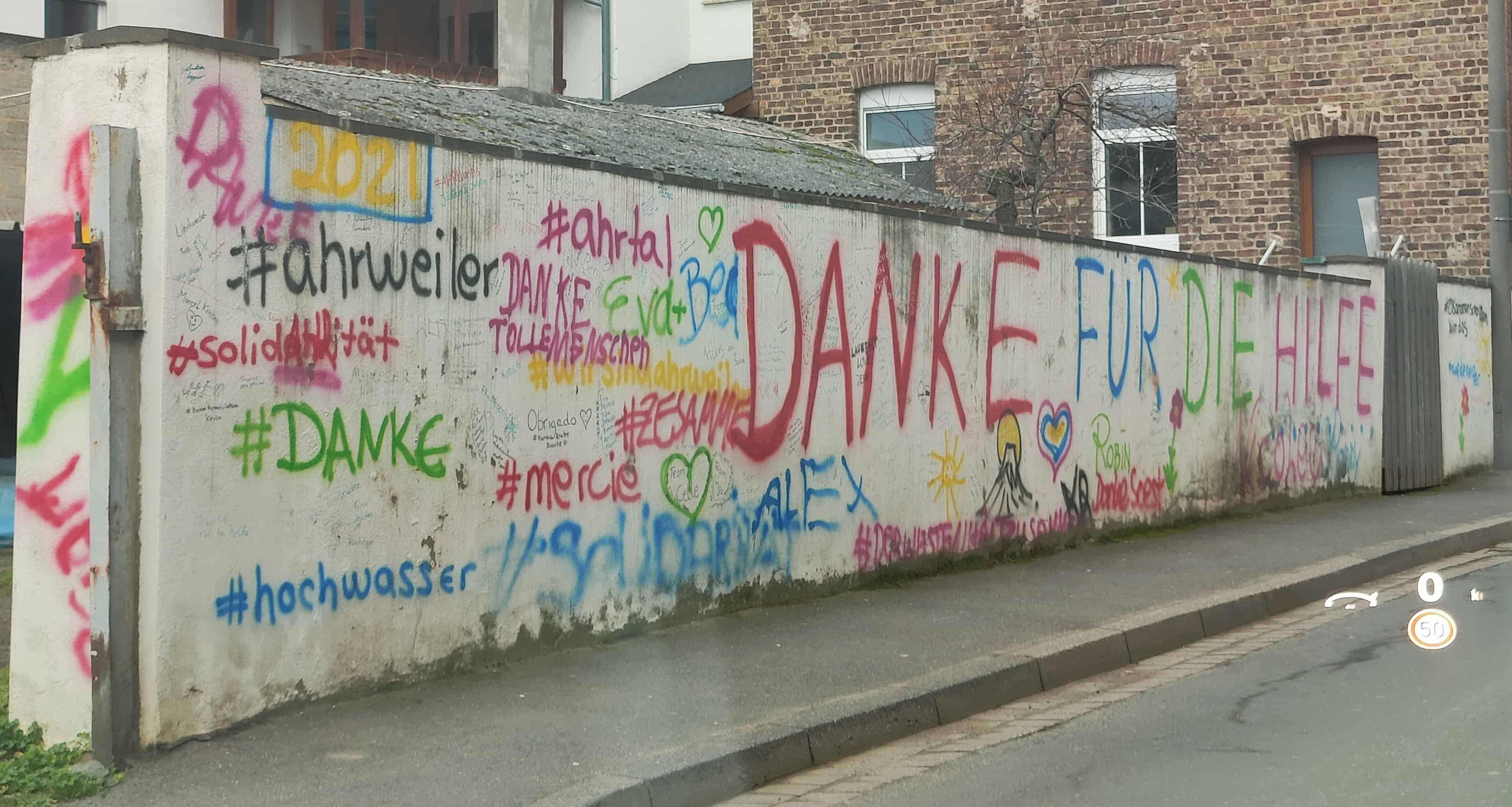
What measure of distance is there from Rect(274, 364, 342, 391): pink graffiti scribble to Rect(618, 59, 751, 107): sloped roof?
63.7ft

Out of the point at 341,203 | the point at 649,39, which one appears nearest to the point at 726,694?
the point at 341,203

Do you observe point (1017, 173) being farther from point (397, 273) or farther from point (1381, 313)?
point (397, 273)

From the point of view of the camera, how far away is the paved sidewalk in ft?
17.6

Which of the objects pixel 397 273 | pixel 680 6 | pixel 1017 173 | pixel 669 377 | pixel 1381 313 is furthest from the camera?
pixel 680 6

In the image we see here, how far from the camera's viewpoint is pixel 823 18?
2303 cm

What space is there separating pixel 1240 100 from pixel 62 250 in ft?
58.2

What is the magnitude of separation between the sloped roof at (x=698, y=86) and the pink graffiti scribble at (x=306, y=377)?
63.7 ft

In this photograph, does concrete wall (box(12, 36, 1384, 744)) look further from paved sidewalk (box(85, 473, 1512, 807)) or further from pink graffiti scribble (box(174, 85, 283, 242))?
paved sidewalk (box(85, 473, 1512, 807))

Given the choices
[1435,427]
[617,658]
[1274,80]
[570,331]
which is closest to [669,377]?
[570,331]

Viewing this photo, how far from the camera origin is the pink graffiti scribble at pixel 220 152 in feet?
18.5

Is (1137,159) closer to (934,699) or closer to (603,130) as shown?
(603,130)

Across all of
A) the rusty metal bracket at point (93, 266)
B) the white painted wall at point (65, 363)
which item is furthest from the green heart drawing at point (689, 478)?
the rusty metal bracket at point (93, 266)

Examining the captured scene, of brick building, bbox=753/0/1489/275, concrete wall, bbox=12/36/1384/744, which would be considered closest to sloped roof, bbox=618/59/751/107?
brick building, bbox=753/0/1489/275

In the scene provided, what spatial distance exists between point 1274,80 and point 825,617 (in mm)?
14643
